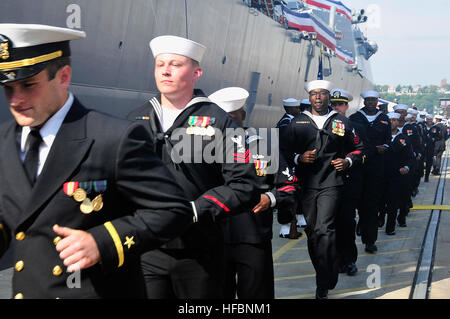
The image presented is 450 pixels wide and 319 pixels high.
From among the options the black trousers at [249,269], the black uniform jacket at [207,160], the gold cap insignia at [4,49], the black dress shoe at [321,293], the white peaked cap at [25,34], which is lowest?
the black dress shoe at [321,293]

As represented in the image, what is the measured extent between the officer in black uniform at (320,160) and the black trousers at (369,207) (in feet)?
6.31

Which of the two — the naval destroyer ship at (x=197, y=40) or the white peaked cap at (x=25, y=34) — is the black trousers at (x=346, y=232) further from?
the white peaked cap at (x=25, y=34)

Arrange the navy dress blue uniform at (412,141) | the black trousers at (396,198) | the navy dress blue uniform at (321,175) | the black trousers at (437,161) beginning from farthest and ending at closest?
1. the black trousers at (437,161)
2. the navy dress blue uniform at (412,141)
3. the black trousers at (396,198)
4. the navy dress blue uniform at (321,175)

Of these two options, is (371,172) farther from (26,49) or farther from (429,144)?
(429,144)

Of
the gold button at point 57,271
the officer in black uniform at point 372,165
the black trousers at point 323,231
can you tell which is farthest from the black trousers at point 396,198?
the gold button at point 57,271

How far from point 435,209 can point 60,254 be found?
41.3 ft

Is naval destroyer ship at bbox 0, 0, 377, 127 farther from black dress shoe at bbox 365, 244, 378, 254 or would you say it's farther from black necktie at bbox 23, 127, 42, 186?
black necktie at bbox 23, 127, 42, 186

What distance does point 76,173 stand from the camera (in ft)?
6.84

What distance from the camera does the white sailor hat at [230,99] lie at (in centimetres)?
446

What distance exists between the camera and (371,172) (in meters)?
9.09

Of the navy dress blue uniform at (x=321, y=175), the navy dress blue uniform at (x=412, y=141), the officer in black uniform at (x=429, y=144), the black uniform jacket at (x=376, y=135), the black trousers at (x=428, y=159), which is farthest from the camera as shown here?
the black trousers at (x=428, y=159)

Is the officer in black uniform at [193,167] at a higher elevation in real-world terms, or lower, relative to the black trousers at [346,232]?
higher

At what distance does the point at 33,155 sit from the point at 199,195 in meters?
1.38

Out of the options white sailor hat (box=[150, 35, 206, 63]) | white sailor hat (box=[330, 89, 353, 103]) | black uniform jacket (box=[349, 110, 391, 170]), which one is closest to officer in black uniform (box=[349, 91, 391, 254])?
black uniform jacket (box=[349, 110, 391, 170])
